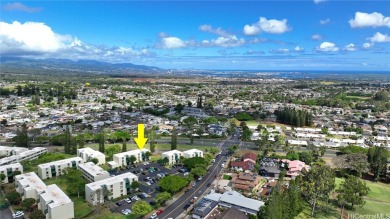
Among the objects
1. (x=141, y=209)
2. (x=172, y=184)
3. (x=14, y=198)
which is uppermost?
(x=172, y=184)

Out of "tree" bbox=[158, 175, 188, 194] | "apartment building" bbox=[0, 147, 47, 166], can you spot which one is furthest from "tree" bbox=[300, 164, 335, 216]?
"apartment building" bbox=[0, 147, 47, 166]

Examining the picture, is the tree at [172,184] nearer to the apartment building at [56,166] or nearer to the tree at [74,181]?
the tree at [74,181]

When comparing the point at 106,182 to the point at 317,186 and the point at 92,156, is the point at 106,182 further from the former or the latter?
the point at 317,186

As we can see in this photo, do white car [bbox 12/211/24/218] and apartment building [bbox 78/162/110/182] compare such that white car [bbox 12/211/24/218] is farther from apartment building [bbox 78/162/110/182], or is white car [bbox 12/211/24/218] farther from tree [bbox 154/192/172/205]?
tree [bbox 154/192/172/205]

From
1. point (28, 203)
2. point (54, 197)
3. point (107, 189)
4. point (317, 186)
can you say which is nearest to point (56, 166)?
point (28, 203)

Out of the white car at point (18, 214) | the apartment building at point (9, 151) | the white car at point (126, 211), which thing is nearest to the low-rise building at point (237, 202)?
the white car at point (126, 211)

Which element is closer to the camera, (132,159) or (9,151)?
(132,159)
